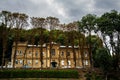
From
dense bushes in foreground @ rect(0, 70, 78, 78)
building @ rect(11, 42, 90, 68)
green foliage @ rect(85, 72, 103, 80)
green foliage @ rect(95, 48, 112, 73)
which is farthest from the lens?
building @ rect(11, 42, 90, 68)

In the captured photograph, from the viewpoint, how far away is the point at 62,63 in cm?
6222

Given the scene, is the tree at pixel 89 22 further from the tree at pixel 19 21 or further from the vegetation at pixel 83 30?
the tree at pixel 19 21

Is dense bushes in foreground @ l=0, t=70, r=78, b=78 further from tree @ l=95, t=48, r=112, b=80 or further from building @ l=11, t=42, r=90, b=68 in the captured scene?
building @ l=11, t=42, r=90, b=68

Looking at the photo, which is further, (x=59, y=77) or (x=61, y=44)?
(x=61, y=44)

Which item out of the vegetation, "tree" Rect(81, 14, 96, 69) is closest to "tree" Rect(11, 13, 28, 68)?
the vegetation

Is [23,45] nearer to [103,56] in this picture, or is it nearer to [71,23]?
[71,23]

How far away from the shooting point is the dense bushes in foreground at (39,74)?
151 feet

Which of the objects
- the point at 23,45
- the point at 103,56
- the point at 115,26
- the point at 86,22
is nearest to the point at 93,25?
the point at 86,22

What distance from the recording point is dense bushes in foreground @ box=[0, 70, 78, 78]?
4588cm

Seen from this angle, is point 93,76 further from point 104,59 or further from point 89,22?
point 89,22

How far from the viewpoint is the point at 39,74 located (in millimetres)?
47594

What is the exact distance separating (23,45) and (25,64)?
470 centimetres

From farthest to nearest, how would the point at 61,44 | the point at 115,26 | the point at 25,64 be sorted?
1. the point at 61,44
2. the point at 25,64
3. the point at 115,26

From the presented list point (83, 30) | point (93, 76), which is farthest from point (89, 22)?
point (93, 76)
